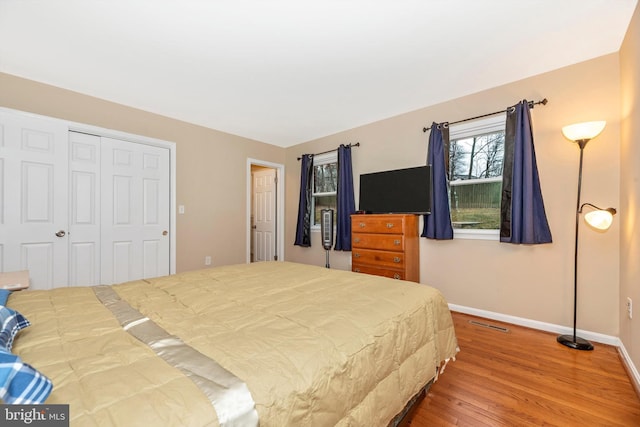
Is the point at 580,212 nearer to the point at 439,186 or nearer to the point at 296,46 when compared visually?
the point at 439,186

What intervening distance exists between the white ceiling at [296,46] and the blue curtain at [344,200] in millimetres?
1048

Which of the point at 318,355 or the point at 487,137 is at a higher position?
the point at 487,137

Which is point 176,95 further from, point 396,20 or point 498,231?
point 498,231

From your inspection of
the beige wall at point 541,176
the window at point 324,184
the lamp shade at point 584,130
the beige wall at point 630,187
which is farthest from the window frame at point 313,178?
the beige wall at point 630,187

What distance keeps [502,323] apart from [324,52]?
124 inches

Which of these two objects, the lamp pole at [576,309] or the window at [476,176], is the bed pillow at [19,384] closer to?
the lamp pole at [576,309]

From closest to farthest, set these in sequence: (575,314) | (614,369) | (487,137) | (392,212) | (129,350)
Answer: (129,350)
(614,369)
(575,314)
(487,137)
(392,212)

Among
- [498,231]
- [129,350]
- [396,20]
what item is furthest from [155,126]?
[498,231]

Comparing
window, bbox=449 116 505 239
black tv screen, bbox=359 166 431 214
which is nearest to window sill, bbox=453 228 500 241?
window, bbox=449 116 505 239

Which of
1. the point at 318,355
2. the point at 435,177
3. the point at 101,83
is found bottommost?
the point at 318,355

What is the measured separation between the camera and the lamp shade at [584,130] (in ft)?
6.94

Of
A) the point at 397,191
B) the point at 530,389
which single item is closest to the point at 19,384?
the point at 530,389

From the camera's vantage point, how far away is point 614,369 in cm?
191

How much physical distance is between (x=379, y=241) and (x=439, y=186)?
954 mm
